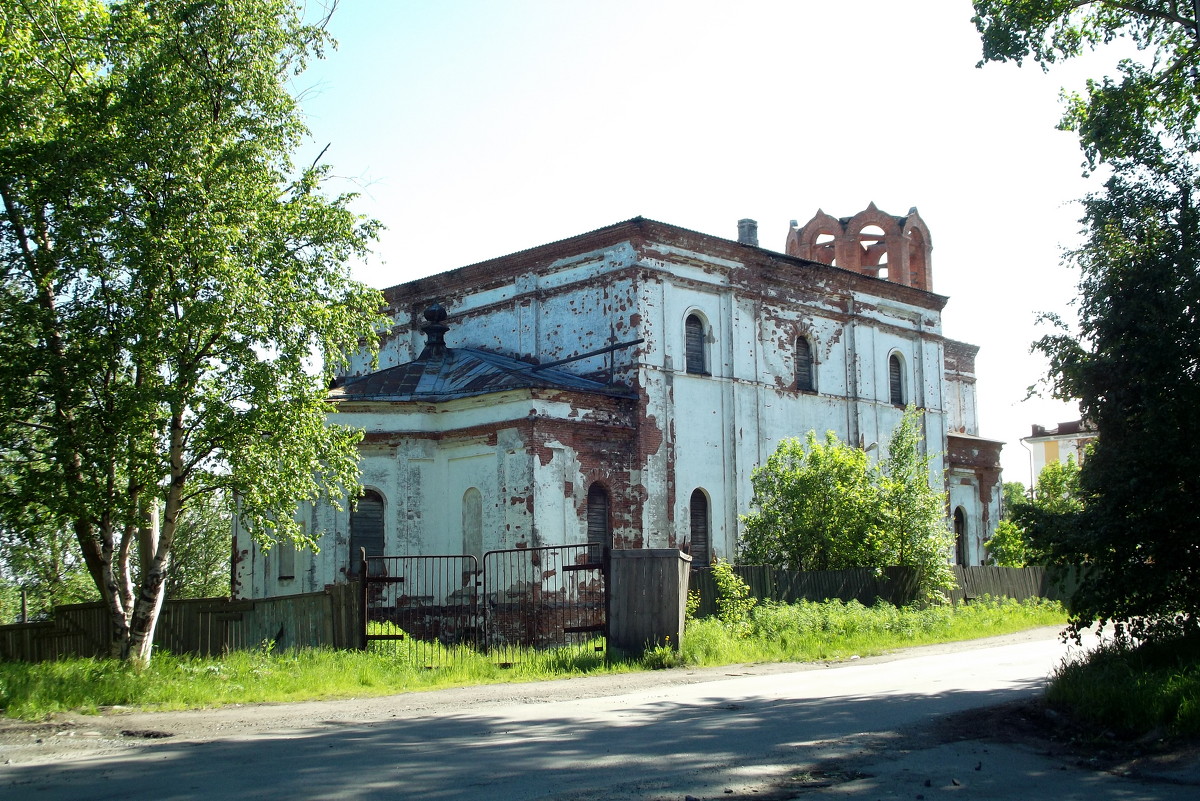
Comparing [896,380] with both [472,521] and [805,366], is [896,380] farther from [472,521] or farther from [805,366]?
[472,521]

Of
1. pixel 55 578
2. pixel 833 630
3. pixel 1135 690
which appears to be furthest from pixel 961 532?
pixel 55 578

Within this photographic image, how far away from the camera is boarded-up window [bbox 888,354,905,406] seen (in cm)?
3309

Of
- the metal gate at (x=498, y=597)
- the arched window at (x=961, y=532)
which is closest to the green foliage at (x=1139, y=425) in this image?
the metal gate at (x=498, y=597)

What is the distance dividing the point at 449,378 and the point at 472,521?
12.0 ft

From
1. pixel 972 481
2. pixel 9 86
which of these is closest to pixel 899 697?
pixel 9 86

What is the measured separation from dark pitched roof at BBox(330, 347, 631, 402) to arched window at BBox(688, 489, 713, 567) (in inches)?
130

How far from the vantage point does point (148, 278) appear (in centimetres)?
1406

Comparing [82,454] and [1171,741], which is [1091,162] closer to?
[1171,741]

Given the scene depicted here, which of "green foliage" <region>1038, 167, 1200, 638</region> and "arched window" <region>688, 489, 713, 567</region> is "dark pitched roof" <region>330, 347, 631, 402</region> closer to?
"arched window" <region>688, 489, 713, 567</region>

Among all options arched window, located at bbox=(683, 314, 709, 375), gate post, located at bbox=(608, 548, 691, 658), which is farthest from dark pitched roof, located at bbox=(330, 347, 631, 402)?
gate post, located at bbox=(608, 548, 691, 658)

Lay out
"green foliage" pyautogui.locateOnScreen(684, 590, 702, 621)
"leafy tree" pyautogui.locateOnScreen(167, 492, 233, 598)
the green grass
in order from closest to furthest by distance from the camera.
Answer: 1. the green grass
2. "green foliage" pyautogui.locateOnScreen(684, 590, 702, 621)
3. "leafy tree" pyautogui.locateOnScreen(167, 492, 233, 598)

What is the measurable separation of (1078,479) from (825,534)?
12790 millimetres

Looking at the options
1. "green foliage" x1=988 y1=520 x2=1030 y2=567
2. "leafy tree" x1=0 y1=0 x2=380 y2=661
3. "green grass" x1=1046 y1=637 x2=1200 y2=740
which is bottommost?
"green grass" x1=1046 y1=637 x2=1200 y2=740

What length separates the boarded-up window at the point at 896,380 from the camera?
33.1m
